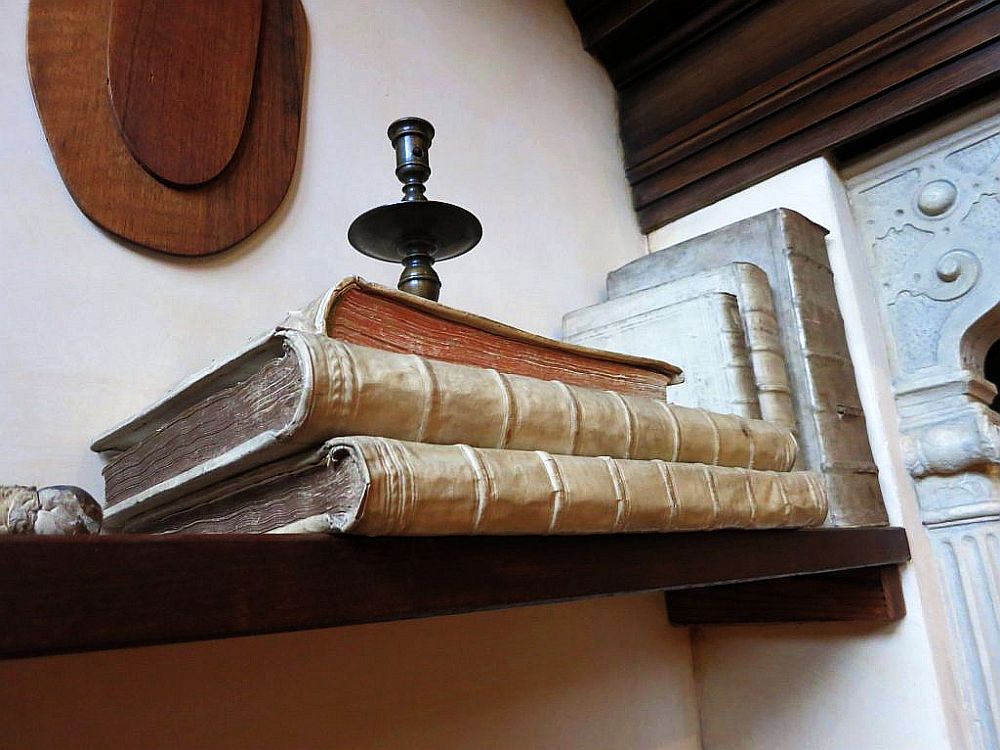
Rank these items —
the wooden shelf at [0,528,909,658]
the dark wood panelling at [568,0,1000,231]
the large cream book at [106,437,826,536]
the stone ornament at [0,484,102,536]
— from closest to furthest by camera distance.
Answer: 1. the wooden shelf at [0,528,909,658]
2. the large cream book at [106,437,826,536]
3. the stone ornament at [0,484,102,536]
4. the dark wood panelling at [568,0,1000,231]

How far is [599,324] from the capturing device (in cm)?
119

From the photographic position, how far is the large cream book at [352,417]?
0.44m

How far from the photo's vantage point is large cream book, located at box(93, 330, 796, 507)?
0.44 meters

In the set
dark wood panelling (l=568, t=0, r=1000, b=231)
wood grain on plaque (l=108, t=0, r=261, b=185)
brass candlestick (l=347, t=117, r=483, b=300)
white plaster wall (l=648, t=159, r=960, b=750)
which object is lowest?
white plaster wall (l=648, t=159, r=960, b=750)

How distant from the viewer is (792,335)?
43.5 inches

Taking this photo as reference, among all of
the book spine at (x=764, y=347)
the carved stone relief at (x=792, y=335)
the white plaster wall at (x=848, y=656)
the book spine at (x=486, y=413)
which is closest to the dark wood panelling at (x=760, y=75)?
the white plaster wall at (x=848, y=656)

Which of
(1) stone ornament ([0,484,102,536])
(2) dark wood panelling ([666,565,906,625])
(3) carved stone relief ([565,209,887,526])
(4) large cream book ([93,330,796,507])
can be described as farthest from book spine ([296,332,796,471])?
(2) dark wood panelling ([666,565,906,625])

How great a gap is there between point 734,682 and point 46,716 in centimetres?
100

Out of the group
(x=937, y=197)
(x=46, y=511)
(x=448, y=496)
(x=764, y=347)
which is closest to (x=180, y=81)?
(x=46, y=511)

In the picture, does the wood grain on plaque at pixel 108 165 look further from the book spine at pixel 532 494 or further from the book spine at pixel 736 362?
the book spine at pixel 736 362

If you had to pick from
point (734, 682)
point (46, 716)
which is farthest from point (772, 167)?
point (46, 716)

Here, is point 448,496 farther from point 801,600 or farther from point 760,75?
point 760,75

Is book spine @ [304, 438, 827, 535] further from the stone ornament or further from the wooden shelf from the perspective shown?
the stone ornament

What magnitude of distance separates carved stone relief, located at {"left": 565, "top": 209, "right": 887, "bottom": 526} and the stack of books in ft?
1.10
